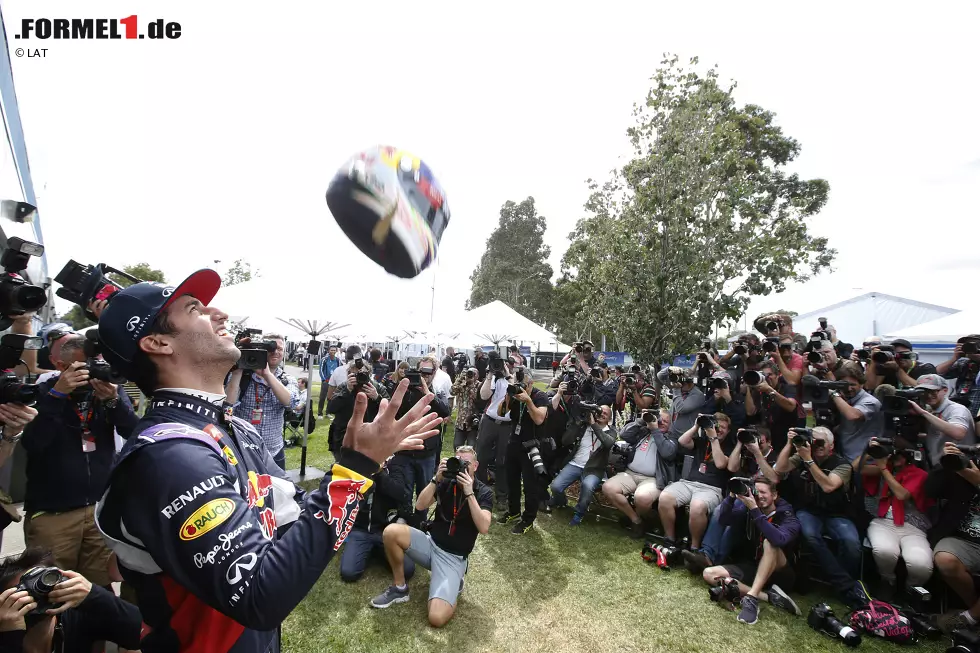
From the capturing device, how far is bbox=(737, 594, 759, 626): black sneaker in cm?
408

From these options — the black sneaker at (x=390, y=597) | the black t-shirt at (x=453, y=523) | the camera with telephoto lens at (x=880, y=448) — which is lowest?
the black sneaker at (x=390, y=597)

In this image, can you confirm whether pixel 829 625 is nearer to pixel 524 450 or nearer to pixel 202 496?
pixel 524 450

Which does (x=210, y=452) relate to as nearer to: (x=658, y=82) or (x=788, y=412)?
(x=788, y=412)

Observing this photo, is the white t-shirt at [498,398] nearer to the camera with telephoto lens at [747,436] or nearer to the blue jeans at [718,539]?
the blue jeans at [718,539]

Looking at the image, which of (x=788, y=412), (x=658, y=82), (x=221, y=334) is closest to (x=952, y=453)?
(x=788, y=412)

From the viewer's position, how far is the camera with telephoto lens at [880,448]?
430 cm

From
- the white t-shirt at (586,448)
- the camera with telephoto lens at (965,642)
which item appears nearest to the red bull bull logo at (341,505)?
the camera with telephoto lens at (965,642)

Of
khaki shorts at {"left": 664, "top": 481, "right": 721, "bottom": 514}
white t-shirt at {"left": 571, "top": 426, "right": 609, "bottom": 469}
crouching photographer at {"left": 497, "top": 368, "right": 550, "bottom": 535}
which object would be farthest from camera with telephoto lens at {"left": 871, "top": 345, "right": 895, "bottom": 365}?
crouching photographer at {"left": 497, "top": 368, "right": 550, "bottom": 535}

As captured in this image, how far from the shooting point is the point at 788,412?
548 centimetres

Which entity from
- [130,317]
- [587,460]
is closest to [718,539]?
[587,460]

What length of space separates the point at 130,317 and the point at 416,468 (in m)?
4.53

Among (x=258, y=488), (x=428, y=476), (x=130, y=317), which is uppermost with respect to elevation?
(x=130, y=317)

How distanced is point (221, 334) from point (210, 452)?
570mm

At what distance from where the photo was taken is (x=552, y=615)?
414cm
